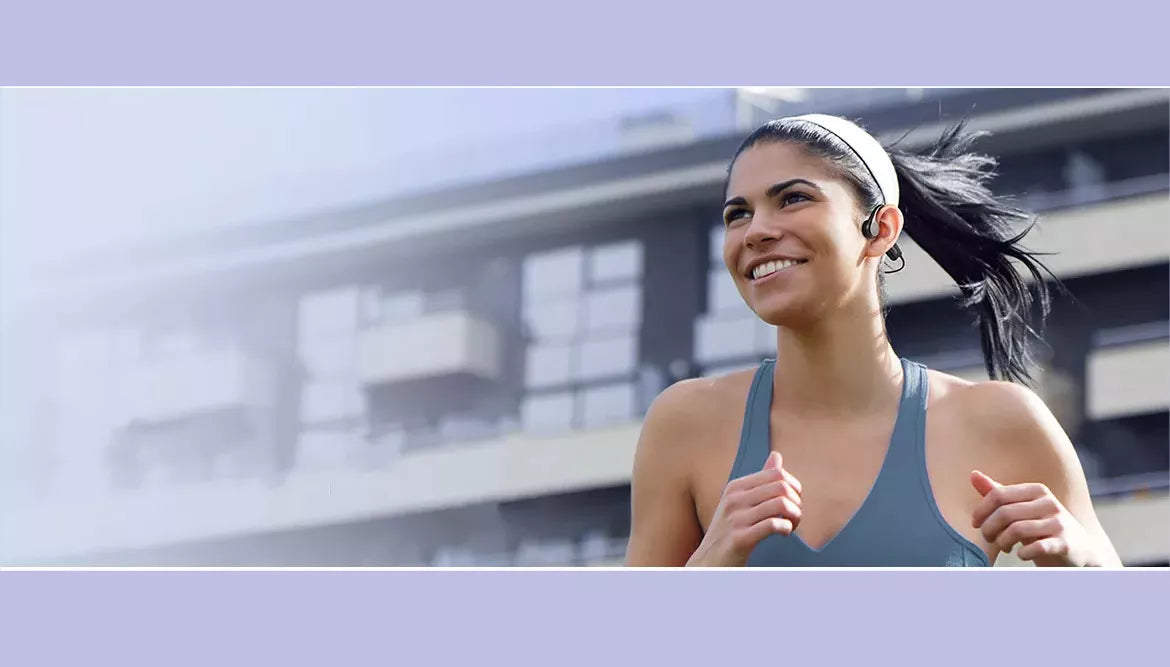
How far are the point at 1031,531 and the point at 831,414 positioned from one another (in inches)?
20.8

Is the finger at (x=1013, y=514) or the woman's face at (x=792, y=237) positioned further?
the woman's face at (x=792, y=237)

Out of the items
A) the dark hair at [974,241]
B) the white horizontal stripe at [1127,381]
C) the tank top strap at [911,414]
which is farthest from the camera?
the white horizontal stripe at [1127,381]

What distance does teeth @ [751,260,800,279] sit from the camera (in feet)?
10.5

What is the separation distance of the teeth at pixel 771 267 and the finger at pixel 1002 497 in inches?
22.5

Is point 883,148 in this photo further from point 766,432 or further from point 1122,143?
point 1122,143

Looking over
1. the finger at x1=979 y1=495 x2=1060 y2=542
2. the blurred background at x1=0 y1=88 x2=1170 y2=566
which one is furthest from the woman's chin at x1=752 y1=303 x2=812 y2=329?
the blurred background at x1=0 y1=88 x2=1170 y2=566

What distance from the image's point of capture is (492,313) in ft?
45.7

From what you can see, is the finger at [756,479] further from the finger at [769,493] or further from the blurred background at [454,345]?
the blurred background at [454,345]

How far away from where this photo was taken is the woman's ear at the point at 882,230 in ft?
10.8

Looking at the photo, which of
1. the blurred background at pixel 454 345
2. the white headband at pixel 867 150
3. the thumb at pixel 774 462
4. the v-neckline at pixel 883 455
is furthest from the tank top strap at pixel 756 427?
the blurred background at pixel 454 345

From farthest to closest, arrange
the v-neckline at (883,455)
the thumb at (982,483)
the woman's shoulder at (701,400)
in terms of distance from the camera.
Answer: the woman's shoulder at (701,400) < the v-neckline at (883,455) < the thumb at (982,483)

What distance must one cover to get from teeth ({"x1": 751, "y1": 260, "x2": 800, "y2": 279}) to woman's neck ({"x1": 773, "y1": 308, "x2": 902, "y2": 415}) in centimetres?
13

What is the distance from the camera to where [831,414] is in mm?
3281

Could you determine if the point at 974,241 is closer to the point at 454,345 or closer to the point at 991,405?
the point at 991,405
